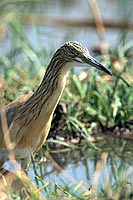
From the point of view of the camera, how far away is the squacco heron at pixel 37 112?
6.40m

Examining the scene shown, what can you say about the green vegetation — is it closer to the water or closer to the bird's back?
the water

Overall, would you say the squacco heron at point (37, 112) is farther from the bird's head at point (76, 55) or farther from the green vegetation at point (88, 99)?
the green vegetation at point (88, 99)

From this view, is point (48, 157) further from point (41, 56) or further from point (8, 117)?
point (41, 56)

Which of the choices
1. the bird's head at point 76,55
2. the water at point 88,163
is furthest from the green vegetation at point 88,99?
the bird's head at point 76,55

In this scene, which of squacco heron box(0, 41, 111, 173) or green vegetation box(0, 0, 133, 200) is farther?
green vegetation box(0, 0, 133, 200)

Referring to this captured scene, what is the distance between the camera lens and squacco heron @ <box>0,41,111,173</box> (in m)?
6.40

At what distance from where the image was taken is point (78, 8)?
11.8 metres

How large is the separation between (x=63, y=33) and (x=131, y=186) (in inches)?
211

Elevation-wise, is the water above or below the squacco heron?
below

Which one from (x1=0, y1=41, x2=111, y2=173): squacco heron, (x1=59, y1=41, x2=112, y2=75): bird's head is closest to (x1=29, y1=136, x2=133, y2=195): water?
(x1=0, y1=41, x2=111, y2=173): squacco heron

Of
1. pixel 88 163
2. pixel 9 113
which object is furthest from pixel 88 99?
pixel 9 113

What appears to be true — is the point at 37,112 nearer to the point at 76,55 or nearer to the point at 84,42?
the point at 76,55

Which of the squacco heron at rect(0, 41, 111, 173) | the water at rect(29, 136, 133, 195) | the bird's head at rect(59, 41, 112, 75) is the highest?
the bird's head at rect(59, 41, 112, 75)

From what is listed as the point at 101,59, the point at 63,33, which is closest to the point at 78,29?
the point at 63,33
